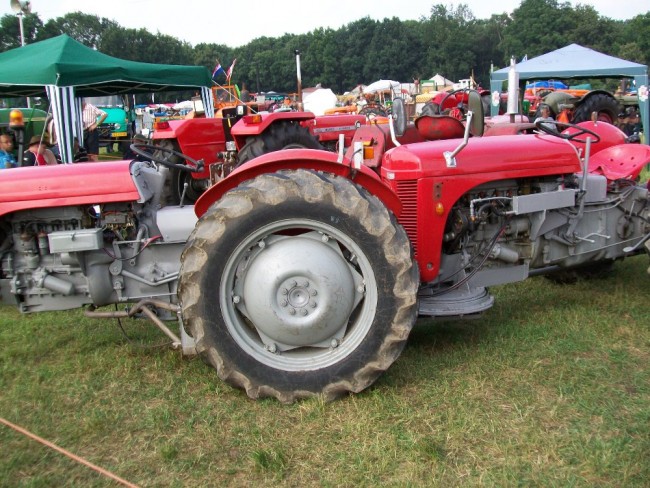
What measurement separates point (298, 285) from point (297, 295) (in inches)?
2.0

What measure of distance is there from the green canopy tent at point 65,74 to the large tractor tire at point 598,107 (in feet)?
25.0

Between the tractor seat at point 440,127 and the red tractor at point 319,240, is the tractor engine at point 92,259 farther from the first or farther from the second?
the tractor seat at point 440,127

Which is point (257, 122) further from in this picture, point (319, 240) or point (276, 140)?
point (319, 240)

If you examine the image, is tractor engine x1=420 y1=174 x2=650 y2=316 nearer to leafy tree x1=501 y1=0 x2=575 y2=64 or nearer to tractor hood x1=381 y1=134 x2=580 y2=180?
tractor hood x1=381 y1=134 x2=580 y2=180

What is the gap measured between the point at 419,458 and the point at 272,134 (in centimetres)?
511

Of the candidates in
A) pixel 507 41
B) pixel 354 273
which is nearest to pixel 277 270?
pixel 354 273

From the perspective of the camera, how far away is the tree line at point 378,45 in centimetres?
6675

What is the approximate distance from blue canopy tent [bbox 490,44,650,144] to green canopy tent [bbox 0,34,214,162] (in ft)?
27.9

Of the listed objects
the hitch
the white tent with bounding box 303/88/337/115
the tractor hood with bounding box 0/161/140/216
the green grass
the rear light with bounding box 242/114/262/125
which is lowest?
the green grass

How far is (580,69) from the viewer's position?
15.9m

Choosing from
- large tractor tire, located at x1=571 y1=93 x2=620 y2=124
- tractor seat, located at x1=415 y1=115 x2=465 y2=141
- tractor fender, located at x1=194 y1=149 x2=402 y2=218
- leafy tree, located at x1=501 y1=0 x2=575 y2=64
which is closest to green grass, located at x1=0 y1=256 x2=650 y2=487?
tractor fender, located at x1=194 y1=149 x2=402 y2=218

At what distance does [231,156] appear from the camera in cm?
693

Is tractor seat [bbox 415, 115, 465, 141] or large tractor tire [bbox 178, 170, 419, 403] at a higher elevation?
tractor seat [bbox 415, 115, 465, 141]

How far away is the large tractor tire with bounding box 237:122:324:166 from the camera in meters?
6.80
